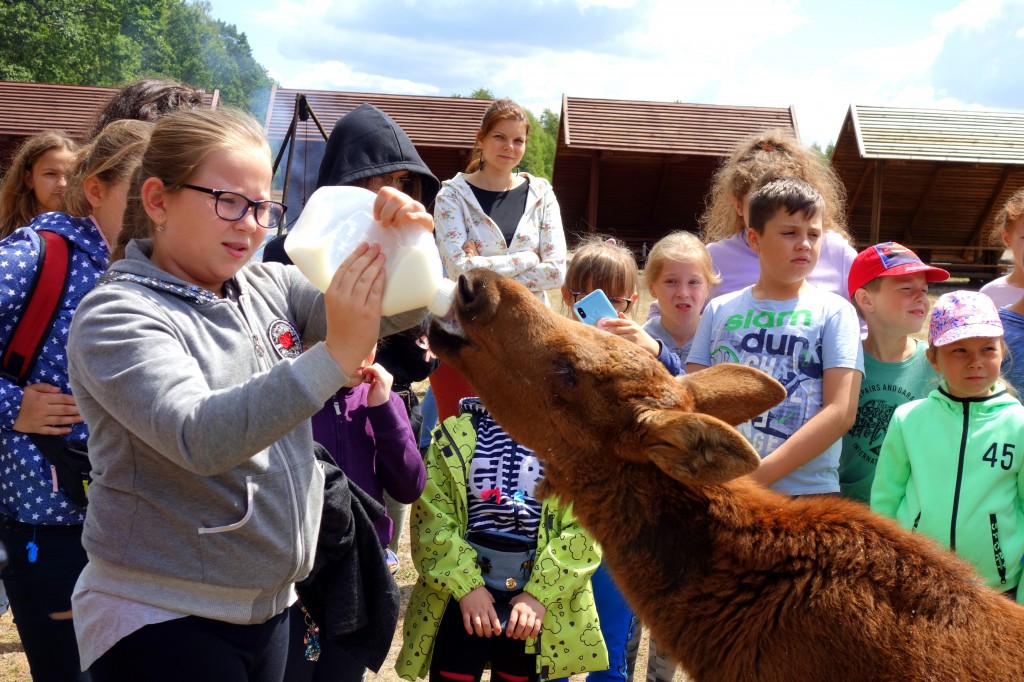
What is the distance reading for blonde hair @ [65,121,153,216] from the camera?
3.34 metres

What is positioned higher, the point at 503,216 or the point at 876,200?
the point at 503,216

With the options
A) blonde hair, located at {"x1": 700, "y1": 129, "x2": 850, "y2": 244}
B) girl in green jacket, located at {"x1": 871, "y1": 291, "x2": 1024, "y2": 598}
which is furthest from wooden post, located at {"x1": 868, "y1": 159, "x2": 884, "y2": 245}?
girl in green jacket, located at {"x1": 871, "y1": 291, "x2": 1024, "y2": 598}

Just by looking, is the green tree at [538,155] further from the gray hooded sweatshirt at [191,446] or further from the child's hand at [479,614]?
the gray hooded sweatshirt at [191,446]

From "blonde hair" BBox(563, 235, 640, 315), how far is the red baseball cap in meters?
1.31

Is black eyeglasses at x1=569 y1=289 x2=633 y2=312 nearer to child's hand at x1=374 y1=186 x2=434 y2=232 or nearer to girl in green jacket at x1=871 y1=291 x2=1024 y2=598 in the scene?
girl in green jacket at x1=871 y1=291 x2=1024 y2=598

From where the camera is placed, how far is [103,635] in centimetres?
220

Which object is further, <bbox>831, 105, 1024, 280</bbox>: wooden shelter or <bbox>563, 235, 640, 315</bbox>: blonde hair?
<bbox>831, 105, 1024, 280</bbox>: wooden shelter

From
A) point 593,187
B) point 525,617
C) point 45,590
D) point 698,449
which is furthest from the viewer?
point 593,187

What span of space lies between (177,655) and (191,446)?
0.67m

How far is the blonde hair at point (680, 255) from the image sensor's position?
5.14 metres

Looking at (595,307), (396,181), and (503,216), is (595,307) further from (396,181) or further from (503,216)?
(503,216)

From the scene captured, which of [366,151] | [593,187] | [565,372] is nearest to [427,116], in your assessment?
[593,187]

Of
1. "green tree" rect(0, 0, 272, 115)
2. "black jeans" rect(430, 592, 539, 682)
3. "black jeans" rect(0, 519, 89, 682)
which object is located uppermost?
"green tree" rect(0, 0, 272, 115)

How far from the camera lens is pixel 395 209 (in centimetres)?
238
